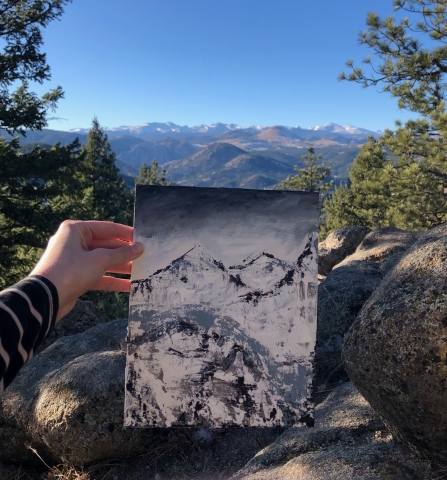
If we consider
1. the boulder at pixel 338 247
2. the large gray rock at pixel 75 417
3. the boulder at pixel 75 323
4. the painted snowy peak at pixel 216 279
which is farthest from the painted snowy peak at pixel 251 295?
the boulder at pixel 338 247

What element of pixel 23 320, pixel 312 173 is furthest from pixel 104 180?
pixel 23 320

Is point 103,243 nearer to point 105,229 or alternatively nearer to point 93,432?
point 105,229

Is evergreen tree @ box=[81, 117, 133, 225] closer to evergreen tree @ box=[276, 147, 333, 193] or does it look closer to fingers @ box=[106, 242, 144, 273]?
evergreen tree @ box=[276, 147, 333, 193]

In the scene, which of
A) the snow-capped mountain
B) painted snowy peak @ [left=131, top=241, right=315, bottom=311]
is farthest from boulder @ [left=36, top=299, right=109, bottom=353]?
painted snowy peak @ [left=131, top=241, right=315, bottom=311]

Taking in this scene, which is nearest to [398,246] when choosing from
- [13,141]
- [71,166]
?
[71,166]

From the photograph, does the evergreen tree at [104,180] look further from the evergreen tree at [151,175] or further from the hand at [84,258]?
the hand at [84,258]

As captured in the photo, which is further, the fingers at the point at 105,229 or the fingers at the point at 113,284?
the fingers at the point at 113,284
